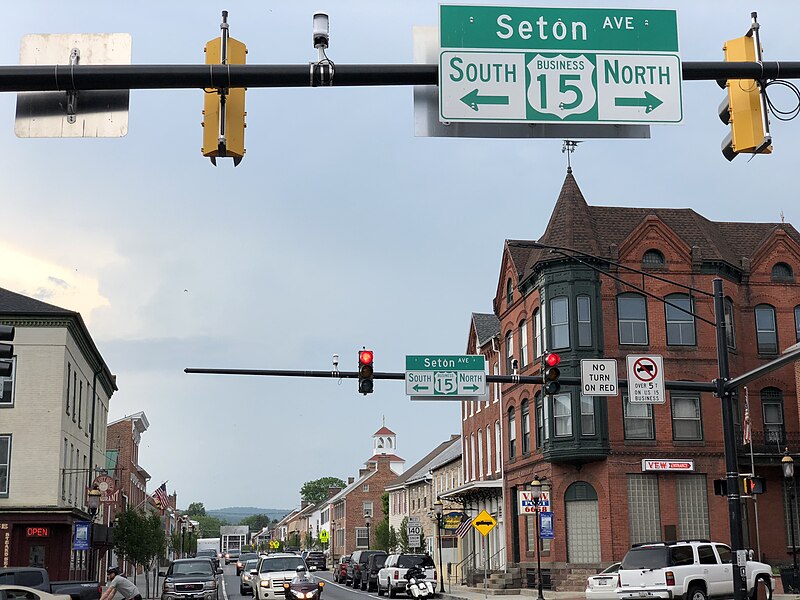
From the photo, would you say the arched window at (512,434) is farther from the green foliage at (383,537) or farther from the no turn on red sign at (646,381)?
the green foliage at (383,537)

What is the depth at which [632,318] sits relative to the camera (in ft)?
145

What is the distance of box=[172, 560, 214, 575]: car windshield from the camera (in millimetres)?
37750

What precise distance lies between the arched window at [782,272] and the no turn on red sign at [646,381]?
85.6 feet

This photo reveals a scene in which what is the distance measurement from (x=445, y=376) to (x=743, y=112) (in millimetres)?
18665

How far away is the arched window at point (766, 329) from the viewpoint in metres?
46.0

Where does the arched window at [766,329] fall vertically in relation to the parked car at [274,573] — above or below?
above

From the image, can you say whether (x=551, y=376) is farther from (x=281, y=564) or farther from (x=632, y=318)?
(x=632, y=318)

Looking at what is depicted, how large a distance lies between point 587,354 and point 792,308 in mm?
10671

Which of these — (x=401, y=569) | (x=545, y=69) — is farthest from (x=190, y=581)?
(x=545, y=69)

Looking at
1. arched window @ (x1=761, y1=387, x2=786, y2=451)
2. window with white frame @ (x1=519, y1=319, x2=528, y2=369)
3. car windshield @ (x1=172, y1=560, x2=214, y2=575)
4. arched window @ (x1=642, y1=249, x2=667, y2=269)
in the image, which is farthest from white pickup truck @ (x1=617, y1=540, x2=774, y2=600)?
window with white frame @ (x1=519, y1=319, x2=528, y2=369)

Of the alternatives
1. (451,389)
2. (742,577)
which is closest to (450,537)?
(451,389)

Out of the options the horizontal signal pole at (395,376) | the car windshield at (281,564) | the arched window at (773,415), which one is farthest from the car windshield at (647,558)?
the arched window at (773,415)

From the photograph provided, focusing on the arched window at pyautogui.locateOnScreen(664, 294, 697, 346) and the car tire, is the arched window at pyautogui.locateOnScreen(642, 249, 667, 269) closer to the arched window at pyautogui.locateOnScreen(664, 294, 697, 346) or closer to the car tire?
the arched window at pyautogui.locateOnScreen(664, 294, 697, 346)

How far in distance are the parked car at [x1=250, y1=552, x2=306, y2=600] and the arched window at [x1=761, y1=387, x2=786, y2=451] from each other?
22.1m
